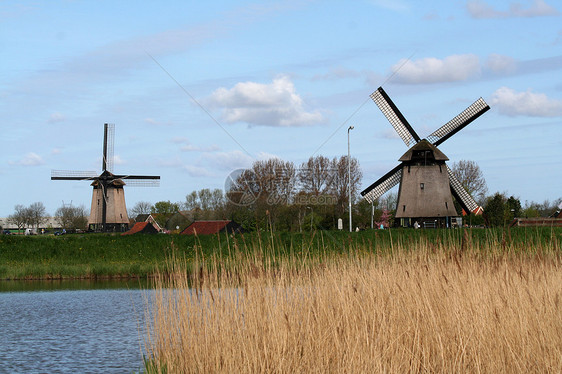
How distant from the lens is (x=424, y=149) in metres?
32.4

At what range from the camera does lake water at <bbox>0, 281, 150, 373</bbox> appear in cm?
940

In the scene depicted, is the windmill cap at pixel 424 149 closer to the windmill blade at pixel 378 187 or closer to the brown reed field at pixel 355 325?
the windmill blade at pixel 378 187

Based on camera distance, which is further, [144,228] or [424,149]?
[144,228]

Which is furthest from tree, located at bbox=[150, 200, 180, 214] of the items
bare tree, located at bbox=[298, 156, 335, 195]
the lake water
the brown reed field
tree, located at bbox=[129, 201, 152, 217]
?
the brown reed field

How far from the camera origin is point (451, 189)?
34219 mm

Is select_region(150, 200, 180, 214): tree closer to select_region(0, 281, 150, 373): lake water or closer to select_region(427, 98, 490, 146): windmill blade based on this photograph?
select_region(427, 98, 490, 146): windmill blade

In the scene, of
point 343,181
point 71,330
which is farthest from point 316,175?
point 71,330

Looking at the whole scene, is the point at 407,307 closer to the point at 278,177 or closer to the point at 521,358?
the point at 521,358

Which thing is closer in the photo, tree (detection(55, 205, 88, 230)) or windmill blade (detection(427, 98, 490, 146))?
windmill blade (detection(427, 98, 490, 146))

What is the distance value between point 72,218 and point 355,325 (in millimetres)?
78166

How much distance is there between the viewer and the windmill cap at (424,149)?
3241 cm

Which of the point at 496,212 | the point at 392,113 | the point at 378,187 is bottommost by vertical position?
the point at 496,212

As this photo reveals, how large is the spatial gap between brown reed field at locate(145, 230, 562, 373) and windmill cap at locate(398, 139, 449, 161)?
24929 mm

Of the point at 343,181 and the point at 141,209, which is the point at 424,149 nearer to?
the point at 343,181
